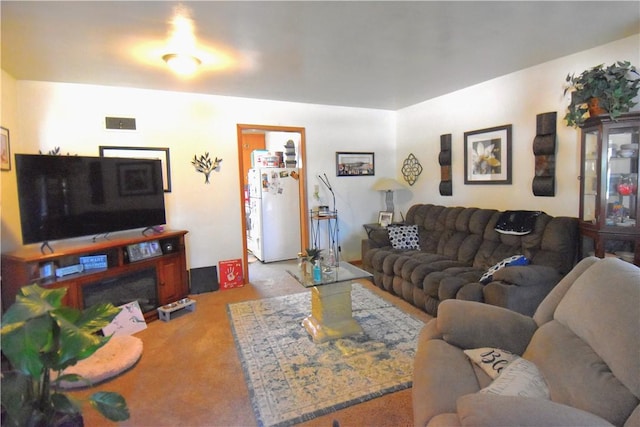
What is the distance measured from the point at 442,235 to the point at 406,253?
0.49 m

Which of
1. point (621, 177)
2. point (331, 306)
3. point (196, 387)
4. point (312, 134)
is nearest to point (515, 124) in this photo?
point (621, 177)

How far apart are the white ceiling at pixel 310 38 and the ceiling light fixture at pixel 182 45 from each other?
0.06 metres

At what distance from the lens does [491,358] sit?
149 cm

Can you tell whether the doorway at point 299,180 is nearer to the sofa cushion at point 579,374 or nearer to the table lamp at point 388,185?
the table lamp at point 388,185

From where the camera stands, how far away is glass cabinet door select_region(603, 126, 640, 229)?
241 cm

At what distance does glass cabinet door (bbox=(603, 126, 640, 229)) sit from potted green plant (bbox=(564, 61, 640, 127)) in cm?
17

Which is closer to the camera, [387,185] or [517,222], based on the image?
[517,222]

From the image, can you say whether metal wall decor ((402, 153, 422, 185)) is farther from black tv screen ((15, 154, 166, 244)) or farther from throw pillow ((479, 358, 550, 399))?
throw pillow ((479, 358, 550, 399))

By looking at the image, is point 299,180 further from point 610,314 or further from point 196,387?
point 610,314

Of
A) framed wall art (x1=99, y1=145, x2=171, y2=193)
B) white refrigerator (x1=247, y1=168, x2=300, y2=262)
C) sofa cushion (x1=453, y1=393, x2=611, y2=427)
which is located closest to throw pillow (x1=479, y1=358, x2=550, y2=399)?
sofa cushion (x1=453, y1=393, x2=611, y2=427)

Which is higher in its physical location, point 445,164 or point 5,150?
point 5,150

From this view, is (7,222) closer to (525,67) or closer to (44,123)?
(44,123)

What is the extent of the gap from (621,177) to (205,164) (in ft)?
13.2

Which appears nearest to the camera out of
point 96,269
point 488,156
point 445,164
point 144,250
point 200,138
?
point 96,269
